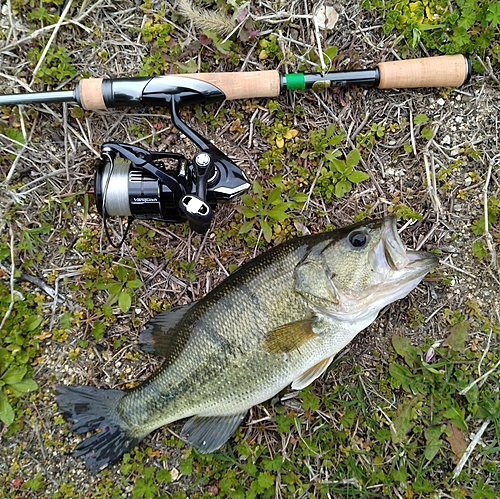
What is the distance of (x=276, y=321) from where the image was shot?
2.39 metres

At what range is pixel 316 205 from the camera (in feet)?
9.73

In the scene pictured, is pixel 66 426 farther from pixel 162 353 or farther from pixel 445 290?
pixel 445 290

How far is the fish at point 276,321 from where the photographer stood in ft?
7.79

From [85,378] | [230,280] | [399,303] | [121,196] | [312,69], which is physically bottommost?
[85,378]

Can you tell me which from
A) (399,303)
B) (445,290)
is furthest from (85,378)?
(445,290)

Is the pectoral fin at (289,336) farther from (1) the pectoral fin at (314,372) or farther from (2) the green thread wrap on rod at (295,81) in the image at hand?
(2) the green thread wrap on rod at (295,81)

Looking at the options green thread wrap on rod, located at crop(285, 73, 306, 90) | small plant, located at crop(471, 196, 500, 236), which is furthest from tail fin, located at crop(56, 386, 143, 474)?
small plant, located at crop(471, 196, 500, 236)

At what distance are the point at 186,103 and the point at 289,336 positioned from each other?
159cm

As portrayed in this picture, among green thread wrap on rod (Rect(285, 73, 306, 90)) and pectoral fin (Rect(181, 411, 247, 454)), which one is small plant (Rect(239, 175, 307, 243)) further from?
pectoral fin (Rect(181, 411, 247, 454))

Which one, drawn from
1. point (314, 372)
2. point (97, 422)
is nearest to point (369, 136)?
point (314, 372)

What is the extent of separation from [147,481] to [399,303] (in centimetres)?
215

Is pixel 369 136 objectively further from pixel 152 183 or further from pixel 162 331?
pixel 162 331

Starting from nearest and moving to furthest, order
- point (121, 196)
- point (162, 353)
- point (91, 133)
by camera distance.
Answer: point (121, 196), point (162, 353), point (91, 133)

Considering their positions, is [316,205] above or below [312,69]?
below
